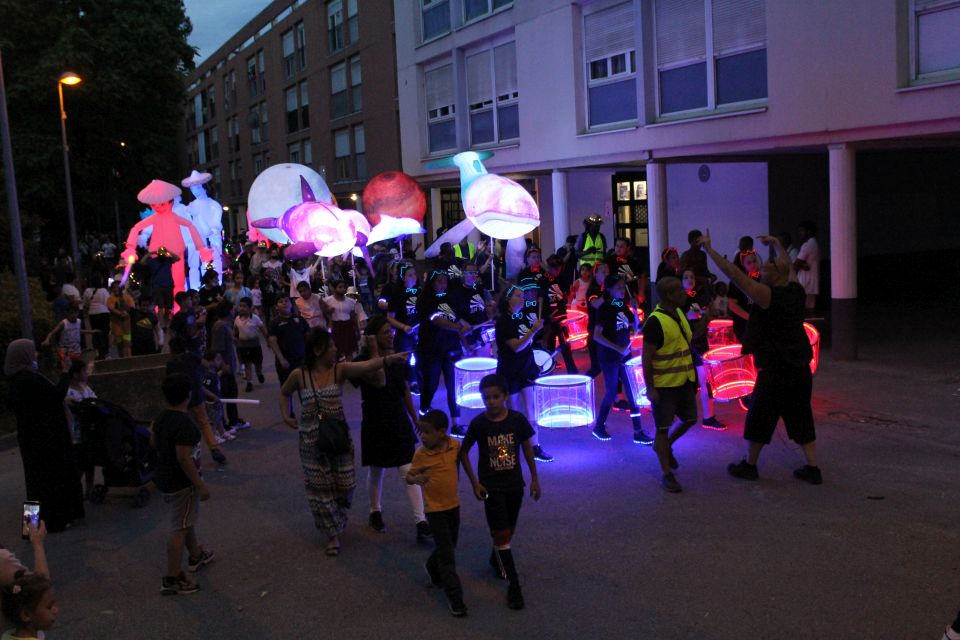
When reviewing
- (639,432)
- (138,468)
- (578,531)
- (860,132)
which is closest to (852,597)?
(578,531)

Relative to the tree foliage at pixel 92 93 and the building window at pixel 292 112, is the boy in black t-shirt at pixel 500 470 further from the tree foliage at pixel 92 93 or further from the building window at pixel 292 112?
the building window at pixel 292 112

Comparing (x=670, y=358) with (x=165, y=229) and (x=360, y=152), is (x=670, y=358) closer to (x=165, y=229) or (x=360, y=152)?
(x=165, y=229)

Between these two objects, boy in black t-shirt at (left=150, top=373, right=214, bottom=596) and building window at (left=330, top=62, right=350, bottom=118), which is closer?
boy in black t-shirt at (left=150, top=373, right=214, bottom=596)

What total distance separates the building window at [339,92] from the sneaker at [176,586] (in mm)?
30703

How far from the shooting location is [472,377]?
1035 cm

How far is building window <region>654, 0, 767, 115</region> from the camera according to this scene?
13.6 m

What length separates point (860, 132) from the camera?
11.8 meters

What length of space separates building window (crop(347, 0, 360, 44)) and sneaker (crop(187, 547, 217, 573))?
29413 mm

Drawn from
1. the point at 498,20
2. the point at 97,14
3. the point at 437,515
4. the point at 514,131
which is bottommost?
the point at 437,515

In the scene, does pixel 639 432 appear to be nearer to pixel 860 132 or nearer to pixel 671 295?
pixel 671 295

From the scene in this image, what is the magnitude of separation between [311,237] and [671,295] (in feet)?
24.1

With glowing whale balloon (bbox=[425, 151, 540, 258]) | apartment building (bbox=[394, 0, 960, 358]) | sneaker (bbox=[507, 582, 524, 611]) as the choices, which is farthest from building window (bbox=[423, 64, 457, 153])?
sneaker (bbox=[507, 582, 524, 611])

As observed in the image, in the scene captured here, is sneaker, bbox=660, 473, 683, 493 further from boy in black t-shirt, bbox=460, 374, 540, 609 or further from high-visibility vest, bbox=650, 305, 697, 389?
boy in black t-shirt, bbox=460, 374, 540, 609

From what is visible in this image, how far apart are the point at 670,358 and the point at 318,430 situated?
3008 mm
